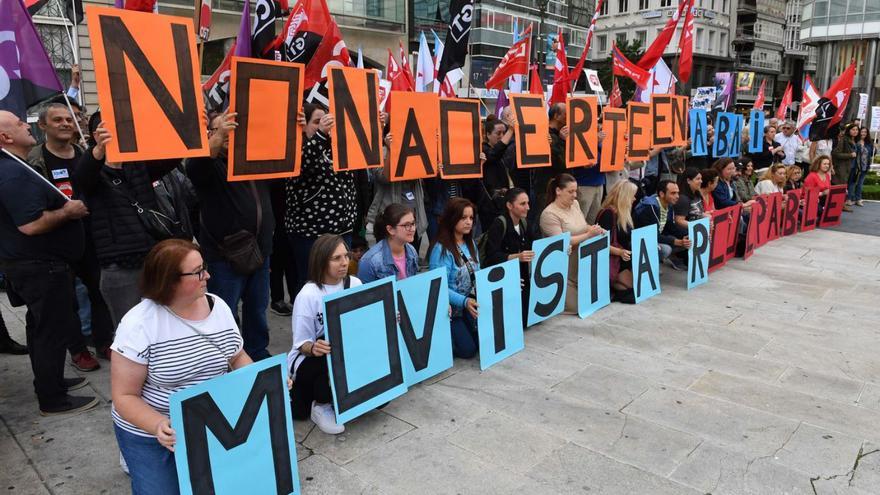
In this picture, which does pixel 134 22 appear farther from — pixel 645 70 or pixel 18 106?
pixel 645 70

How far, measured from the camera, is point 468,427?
4.09 m

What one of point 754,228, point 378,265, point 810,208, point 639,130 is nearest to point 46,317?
point 378,265

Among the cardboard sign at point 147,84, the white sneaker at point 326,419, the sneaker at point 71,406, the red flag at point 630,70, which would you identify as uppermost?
the red flag at point 630,70

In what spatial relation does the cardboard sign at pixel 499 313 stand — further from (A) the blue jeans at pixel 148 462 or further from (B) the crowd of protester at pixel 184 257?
(A) the blue jeans at pixel 148 462

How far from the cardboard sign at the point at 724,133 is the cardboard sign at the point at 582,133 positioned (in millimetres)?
3576

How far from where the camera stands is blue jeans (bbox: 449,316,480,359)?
204 inches

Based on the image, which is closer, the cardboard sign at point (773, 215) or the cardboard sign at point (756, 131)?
the cardboard sign at point (773, 215)

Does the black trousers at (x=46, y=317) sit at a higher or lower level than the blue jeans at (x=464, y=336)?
higher

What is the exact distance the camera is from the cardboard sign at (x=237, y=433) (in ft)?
9.14

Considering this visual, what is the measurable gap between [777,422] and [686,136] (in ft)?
19.4

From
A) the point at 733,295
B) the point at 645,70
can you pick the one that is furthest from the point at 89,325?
the point at 645,70

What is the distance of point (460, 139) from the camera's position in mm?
6574

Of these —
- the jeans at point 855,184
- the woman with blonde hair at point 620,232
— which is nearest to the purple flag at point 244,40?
the woman with blonde hair at point 620,232

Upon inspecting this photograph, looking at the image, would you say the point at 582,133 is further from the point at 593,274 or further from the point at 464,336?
the point at 464,336
